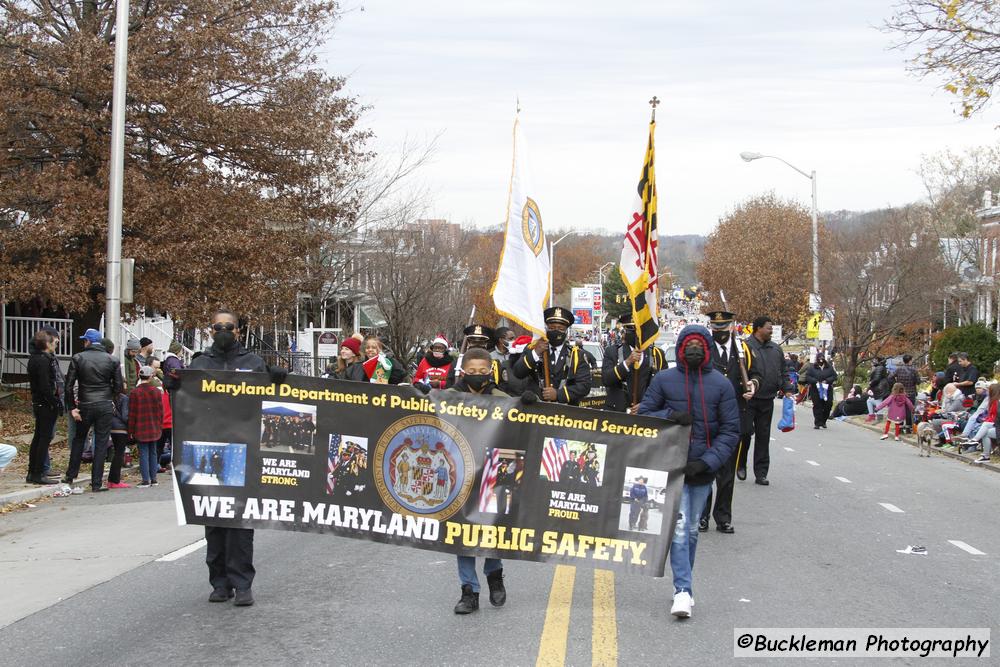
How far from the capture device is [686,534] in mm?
6793

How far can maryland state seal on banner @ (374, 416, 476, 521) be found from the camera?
6855mm

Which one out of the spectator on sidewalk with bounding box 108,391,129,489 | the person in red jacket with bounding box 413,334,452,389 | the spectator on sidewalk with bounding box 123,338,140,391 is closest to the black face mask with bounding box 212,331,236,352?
the person in red jacket with bounding box 413,334,452,389

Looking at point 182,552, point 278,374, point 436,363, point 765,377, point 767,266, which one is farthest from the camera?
point 767,266

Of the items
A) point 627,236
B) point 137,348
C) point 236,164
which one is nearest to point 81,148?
point 236,164

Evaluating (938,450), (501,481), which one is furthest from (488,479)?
(938,450)

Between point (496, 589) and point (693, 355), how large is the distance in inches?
77.5

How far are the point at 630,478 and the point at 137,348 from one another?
11127 millimetres

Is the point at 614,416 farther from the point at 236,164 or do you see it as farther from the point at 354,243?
the point at 354,243

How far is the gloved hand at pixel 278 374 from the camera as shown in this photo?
23.0ft

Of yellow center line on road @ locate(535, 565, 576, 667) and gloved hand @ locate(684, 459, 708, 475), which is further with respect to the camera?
gloved hand @ locate(684, 459, 708, 475)

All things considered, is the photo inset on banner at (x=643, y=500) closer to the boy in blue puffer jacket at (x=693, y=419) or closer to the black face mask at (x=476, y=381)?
the boy in blue puffer jacket at (x=693, y=419)

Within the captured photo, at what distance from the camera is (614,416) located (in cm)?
674

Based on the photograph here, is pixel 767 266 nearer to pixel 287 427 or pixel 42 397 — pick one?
pixel 42 397

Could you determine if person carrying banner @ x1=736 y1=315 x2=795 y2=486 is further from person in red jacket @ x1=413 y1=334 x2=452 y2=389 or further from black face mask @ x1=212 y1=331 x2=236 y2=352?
black face mask @ x1=212 y1=331 x2=236 y2=352
